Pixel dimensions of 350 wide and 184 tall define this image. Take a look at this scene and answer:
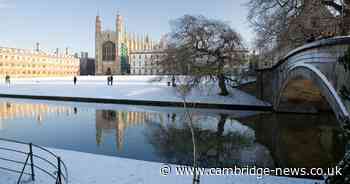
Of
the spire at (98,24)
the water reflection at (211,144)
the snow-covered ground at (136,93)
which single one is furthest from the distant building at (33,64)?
the water reflection at (211,144)

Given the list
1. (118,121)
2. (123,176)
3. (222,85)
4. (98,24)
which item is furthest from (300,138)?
(98,24)

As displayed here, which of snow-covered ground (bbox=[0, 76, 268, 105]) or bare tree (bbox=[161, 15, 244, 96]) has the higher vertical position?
bare tree (bbox=[161, 15, 244, 96])

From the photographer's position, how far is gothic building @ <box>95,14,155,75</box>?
85.9 metres

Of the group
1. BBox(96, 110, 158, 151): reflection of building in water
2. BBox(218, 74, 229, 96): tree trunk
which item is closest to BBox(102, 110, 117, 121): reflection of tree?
BBox(96, 110, 158, 151): reflection of building in water

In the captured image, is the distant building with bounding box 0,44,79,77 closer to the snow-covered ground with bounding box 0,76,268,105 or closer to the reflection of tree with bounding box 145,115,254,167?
the snow-covered ground with bounding box 0,76,268,105

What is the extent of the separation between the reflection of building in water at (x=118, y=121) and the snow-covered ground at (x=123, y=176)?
10.3 feet

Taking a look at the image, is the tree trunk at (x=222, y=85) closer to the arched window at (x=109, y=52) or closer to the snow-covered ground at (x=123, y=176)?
the snow-covered ground at (x=123, y=176)

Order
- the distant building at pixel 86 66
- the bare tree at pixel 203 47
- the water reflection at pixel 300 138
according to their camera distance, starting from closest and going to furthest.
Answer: the water reflection at pixel 300 138 → the bare tree at pixel 203 47 → the distant building at pixel 86 66

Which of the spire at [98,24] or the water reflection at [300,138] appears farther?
the spire at [98,24]

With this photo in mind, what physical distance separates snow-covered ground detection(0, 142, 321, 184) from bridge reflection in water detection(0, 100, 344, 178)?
1.96 meters

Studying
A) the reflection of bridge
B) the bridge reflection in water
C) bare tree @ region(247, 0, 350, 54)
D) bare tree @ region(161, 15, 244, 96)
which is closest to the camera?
the reflection of bridge

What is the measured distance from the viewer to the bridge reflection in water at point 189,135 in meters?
10.2

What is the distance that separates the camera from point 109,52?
88.4m

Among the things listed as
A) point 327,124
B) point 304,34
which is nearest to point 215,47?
point 304,34
